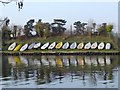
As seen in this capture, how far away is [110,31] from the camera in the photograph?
31094mm

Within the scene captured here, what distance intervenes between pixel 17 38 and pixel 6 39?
1306mm

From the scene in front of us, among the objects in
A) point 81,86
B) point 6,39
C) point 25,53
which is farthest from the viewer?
point 6,39

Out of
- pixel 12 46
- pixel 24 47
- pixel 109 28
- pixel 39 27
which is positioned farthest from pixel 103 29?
pixel 12 46

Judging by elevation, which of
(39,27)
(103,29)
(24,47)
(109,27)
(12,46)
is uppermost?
(39,27)

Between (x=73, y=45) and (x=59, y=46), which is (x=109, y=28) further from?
(x=59, y=46)

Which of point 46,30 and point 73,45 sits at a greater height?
point 46,30

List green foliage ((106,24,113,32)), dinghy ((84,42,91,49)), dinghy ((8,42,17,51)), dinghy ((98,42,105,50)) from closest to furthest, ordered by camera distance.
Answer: dinghy ((98,42,105,50)) < dinghy ((8,42,17,51)) < dinghy ((84,42,91,49)) < green foliage ((106,24,113,32))

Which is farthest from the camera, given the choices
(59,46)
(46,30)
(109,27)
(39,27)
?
(46,30)

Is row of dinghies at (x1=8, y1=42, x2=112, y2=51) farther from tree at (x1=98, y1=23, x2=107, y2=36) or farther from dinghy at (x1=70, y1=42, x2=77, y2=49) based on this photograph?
tree at (x1=98, y1=23, x2=107, y2=36)

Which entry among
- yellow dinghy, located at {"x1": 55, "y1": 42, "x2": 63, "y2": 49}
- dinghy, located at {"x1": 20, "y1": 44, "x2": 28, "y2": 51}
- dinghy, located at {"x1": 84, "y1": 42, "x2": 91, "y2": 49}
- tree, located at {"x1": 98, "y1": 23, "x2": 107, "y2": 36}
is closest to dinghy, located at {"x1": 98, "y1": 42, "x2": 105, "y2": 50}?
dinghy, located at {"x1": 84, "y1": 42, "x2": 91, "y2": 49}

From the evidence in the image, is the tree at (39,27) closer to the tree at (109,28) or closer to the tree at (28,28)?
the tree at (28,28)

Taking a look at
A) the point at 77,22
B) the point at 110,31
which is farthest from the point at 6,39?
the point at 110,31

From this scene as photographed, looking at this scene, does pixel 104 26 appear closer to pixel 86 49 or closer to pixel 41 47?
pixel 86 49

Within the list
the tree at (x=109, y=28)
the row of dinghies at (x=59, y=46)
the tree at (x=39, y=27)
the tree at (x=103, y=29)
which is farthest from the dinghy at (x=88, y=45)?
the tree at (x=39, y=27)
